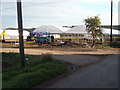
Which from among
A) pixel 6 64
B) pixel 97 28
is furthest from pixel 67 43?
pixel 6 64

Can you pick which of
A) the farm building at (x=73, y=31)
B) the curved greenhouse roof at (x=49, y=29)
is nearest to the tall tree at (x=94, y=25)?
the farm building at (x=73, y=31)

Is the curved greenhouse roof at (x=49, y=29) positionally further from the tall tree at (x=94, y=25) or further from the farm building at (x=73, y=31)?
the tall tree at (x=94, y=25)

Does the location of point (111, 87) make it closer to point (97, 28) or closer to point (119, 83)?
point (119, 83)

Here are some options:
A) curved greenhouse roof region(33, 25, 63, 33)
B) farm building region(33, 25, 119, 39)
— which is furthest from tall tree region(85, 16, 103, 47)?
curved greenhouse roof region(33, 25, 63, 33)

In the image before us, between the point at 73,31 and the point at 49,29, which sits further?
the point at 49,29

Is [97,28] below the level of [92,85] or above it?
above

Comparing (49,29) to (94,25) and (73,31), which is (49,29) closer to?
(73,31)

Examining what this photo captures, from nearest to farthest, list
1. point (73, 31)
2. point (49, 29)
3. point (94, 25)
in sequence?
1. point (94, 25)
2. point (73, 31)
3. point (49, 29)

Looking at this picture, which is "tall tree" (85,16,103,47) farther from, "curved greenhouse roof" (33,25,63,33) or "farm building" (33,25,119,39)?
"curved greenhouse roof" (33,25,63,33)

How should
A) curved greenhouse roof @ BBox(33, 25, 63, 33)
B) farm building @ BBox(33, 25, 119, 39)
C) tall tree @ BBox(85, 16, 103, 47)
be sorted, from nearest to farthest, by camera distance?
tall tree @ BBox(85, 16, 103, 47) → farm building @ BBox(33, 25, 119, 39) → curved greenhouse roof @ BBox(33, 25, 63, 33)


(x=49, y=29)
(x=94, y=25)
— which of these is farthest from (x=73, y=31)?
(x=94, y=25)

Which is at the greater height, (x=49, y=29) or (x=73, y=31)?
(x=49, y=29)

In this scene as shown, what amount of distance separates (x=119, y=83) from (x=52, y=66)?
4.64 metres

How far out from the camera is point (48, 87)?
8.54 metres
